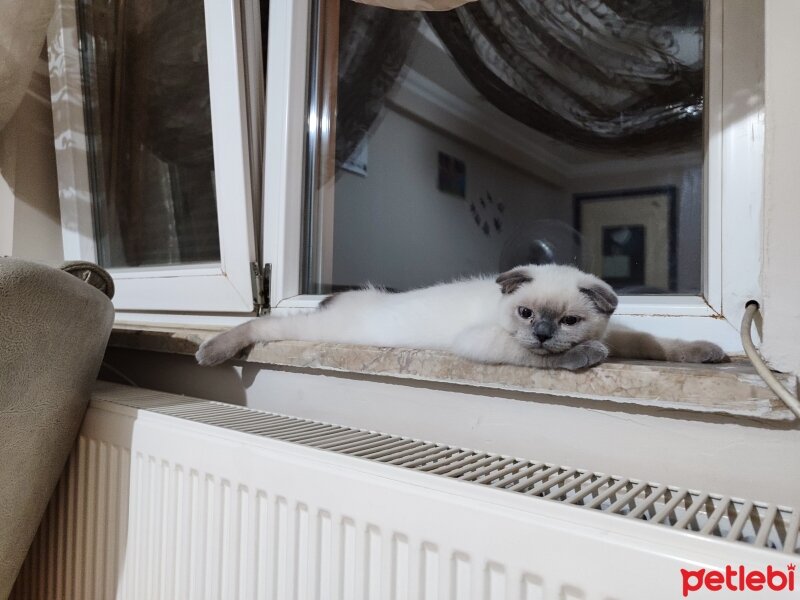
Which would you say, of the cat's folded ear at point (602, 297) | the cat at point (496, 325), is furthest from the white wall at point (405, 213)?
the cat's folded ear at point (602, 297)

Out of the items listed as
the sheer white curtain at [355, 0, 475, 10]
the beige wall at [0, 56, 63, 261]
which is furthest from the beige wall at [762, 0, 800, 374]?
the beige wall at [0, 56, 63, 261]

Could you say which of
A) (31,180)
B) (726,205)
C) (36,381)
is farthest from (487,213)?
(31,180)

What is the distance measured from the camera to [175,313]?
1553mm

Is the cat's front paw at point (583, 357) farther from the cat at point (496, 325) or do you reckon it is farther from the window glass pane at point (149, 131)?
the window glass pane at point (149, 131)

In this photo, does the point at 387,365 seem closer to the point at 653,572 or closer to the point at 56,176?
the point at 653,572

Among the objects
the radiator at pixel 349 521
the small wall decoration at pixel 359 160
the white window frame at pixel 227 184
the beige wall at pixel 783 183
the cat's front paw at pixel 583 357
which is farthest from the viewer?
the small wall decoration at pixel 359 160

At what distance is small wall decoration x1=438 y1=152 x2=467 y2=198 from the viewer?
4.40 feet

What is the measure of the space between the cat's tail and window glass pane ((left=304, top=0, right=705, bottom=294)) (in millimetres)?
272

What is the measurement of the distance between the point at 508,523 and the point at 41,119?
85.7 inches

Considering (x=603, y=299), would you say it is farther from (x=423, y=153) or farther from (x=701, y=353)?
(x=423, y=153)

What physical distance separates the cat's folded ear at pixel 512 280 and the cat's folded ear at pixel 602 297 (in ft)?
0.32

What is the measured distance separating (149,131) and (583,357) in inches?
65.1

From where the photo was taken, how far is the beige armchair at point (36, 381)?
0.84 meters

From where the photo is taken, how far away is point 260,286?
1.33 meters
